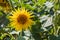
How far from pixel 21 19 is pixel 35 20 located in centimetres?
7

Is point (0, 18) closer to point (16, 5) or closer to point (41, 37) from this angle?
point (16, 5)

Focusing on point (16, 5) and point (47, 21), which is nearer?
point (47, 21)

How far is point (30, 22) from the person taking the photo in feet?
3.32

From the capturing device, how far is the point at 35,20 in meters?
1.05

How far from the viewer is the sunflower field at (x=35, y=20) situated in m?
1.01

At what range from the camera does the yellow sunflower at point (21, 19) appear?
1013mm

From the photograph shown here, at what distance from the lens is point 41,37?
3.61ft

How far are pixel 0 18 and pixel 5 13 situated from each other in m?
0.05

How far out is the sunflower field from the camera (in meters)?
1.01

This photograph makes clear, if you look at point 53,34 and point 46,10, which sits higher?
point 46,10

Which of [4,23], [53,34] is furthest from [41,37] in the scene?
[4,23]

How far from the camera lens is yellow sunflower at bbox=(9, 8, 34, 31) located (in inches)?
39.9

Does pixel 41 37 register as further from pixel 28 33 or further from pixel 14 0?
pixel 14 0

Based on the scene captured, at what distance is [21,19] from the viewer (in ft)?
3.45
